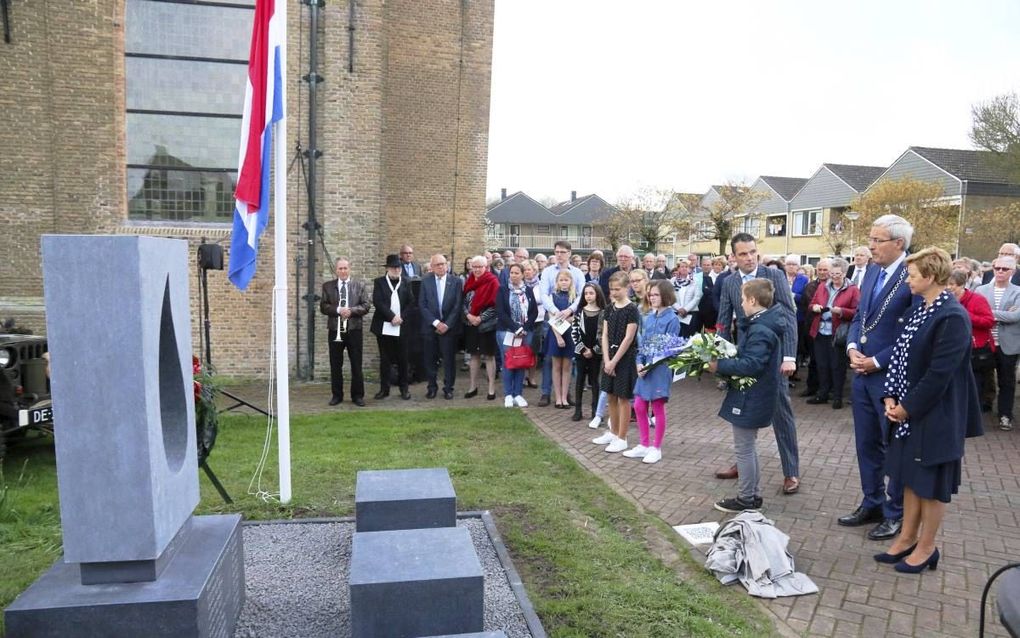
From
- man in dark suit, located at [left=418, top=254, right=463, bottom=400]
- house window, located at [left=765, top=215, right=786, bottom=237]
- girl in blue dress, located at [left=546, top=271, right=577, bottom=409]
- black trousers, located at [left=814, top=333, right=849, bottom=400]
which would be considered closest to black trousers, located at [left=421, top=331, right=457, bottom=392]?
man in dark suit, located at [left=418, top=254, right=463, bottom=400]

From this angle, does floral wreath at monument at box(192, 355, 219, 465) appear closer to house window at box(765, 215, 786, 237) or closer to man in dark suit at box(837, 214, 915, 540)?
man in dark suit at box(837, 214, 915, 540)

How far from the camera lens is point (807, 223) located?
2104 inches

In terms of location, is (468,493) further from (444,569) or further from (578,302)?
(578,302)

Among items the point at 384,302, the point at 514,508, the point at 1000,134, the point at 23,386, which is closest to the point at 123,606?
Result: the point at 514,508

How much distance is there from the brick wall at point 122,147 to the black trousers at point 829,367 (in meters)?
7.66

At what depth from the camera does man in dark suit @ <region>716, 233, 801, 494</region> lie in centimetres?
595

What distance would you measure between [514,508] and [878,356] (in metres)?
3.03

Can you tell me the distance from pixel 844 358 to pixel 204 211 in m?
11.0

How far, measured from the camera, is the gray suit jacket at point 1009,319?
29.2ft

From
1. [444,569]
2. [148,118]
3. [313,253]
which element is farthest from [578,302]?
[148,118]

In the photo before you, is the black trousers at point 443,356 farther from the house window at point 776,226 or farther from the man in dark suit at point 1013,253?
the house window at point 776,226

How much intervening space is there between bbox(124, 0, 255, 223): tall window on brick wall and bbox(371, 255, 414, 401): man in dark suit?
4.11 m

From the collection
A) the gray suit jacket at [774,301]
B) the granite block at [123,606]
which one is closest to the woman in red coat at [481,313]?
the gray suit jacket at [774,301]

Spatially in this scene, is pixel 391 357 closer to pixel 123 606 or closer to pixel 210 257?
pixel 210 257
